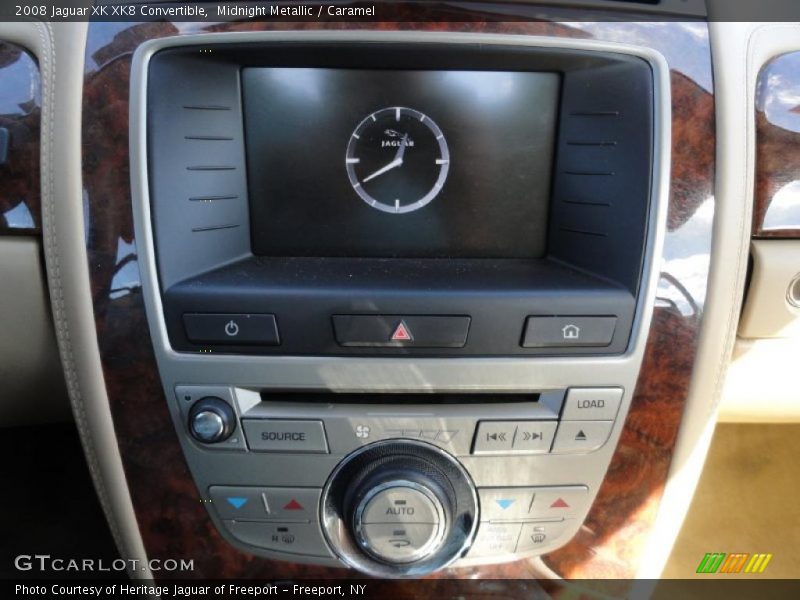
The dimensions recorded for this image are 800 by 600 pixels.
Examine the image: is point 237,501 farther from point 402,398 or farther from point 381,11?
point 381,11

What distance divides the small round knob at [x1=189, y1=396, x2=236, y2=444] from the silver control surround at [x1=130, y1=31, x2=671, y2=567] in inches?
0.5

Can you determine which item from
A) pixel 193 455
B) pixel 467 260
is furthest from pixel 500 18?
pixel 193 455

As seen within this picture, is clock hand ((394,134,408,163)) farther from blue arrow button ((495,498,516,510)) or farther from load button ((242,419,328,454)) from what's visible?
blue arrow button ((495,498,516,510))

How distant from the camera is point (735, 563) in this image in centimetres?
180

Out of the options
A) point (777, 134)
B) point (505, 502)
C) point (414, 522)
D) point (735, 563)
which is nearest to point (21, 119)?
point (414, 522)

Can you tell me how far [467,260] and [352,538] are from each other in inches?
21.6

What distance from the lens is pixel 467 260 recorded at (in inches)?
48.3

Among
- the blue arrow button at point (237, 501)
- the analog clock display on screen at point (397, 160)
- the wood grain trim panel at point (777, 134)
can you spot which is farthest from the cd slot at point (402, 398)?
the wood grain trim panel at point (777, 134)

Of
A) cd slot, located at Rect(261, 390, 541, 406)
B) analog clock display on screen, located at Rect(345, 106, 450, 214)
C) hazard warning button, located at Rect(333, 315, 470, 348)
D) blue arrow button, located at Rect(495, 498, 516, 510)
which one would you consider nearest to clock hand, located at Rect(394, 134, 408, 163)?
analog clock display on screen, located at Rect(345, 106, 450, 214)

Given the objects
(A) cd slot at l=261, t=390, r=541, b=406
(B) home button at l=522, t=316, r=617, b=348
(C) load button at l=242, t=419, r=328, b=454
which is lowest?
(C) load button at l=242, t=419, r=328, b=454

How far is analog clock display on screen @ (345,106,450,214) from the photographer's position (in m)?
1.17

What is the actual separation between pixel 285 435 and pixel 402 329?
11.1 inches

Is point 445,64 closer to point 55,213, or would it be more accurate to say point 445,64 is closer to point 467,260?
point 467,260

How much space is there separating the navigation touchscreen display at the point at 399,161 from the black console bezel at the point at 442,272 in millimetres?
36
